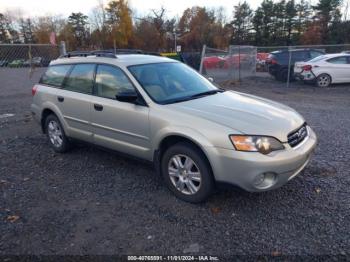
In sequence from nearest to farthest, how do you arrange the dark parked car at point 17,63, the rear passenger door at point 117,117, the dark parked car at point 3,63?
the rear passenger door at point 117,117
the dark parked car at point 3,63
the dark parked car at point 17,63

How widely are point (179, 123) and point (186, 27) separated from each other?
72046mm

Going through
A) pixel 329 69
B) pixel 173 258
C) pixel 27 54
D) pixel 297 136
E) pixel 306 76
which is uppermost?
pixel 27 54

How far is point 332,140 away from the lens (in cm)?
572

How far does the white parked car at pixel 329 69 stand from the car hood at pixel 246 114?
10.7 m

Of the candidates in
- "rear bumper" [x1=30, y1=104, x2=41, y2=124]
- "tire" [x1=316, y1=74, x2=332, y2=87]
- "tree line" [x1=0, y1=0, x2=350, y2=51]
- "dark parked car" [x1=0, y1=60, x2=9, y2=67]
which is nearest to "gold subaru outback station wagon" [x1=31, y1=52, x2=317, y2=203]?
"rear bumper" [x1=30, y1=104, x2=41, y2=124]

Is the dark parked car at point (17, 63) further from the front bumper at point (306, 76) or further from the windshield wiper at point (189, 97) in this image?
the front bumper at point (306, 76)

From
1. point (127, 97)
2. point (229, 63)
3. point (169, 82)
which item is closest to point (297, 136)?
point (169, 82)

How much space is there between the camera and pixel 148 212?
3.45 metres

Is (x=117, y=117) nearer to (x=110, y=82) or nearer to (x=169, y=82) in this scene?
(x=110, y=82)

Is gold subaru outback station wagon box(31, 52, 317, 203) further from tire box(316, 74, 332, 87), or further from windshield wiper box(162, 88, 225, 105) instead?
tire box(316, 74, 332, 87)

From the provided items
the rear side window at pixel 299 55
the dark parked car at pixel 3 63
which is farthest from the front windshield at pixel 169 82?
the rear side window at pixel 299 55

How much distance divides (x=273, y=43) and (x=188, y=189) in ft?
216

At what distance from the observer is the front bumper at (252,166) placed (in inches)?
120

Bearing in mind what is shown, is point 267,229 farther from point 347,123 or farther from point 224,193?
point 347,123
